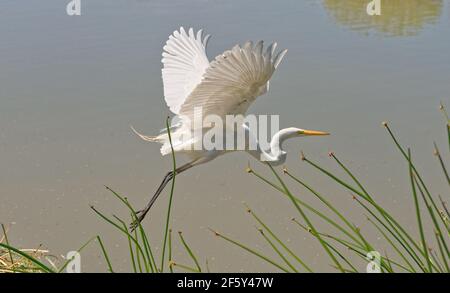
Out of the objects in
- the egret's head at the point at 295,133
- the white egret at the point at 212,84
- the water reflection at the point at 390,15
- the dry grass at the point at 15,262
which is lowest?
the dry grass at the point at 15,262

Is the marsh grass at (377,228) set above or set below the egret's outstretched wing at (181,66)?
below

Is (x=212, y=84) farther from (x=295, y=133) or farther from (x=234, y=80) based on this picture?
(x=295, y=133)

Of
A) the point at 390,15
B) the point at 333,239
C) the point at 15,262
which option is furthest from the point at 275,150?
the point at 390,15

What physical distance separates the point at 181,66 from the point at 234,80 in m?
0.99

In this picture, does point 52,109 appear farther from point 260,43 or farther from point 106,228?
point 260,43

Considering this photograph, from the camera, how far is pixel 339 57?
7.92 m

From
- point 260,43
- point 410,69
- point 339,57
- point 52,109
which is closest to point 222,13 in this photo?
point 339,57

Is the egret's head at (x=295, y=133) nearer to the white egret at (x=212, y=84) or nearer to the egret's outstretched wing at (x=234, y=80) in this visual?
the white egret at (x=212, y=84)

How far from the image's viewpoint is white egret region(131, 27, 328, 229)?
315cm

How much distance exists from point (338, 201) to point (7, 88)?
12.2 feet

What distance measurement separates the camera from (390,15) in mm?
10016

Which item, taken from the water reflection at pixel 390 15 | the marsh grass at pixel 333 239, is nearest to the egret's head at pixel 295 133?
the marsh grass at pixel 333 239

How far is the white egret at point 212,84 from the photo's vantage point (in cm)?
315

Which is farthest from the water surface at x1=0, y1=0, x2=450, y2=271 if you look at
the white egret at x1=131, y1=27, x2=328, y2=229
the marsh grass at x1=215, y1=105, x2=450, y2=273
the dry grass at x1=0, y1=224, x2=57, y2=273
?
the dry grass at x1=0, y1=224, x2=57, y2=273
